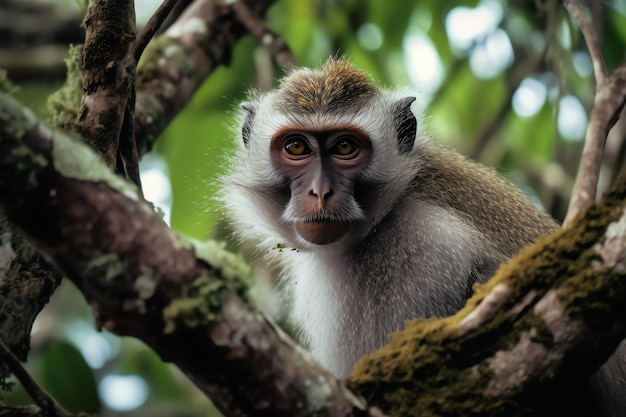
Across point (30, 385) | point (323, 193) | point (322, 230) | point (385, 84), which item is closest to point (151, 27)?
point (30, 385)

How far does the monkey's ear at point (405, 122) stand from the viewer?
5.14m

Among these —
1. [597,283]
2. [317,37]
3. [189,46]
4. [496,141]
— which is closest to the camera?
[597,283]

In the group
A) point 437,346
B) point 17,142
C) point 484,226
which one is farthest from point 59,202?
point 484,226

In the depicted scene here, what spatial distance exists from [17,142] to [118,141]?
1185 mm

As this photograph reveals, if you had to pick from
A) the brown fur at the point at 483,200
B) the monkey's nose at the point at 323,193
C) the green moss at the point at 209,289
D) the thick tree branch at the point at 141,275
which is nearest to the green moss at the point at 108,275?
the thick tree branch at the point at 141,275

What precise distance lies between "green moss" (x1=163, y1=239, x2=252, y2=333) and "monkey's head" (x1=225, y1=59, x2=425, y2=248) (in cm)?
204

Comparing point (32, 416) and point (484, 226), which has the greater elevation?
point (484, 226)

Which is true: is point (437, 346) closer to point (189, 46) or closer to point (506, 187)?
point (506, 187)

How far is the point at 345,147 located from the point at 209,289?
2.74 m

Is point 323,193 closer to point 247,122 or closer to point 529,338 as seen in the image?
point 247,122

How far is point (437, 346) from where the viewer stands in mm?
2717

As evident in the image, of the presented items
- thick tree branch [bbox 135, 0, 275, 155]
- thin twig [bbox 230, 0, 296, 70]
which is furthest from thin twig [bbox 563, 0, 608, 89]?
thick tree branch [bbox 135, 0, 275, 155]

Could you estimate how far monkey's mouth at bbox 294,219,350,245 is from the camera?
4352 millimetres

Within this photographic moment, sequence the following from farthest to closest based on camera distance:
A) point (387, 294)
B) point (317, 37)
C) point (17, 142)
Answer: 1. point (317, 37)
2. point (387, 294)
3. point (17, 142)
